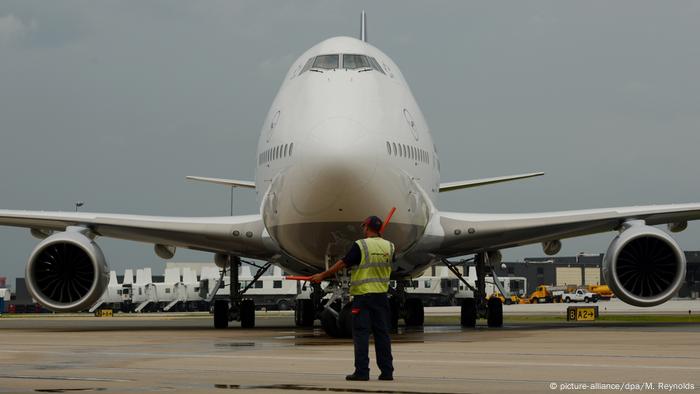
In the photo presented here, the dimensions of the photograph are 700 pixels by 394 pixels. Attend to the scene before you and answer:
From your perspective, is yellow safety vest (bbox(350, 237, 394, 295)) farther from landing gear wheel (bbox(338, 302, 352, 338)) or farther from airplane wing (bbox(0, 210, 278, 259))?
airplane wing (bbox(0, 210, 278, 259))

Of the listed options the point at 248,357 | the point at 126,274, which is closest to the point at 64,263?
the point at 248,357

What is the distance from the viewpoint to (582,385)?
8312 mm

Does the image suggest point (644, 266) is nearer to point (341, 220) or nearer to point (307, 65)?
point (341, 220)

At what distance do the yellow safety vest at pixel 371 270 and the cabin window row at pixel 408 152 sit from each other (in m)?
7.45

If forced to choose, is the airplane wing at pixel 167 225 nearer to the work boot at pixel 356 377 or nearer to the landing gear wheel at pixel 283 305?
the work boot at pixel 356 377

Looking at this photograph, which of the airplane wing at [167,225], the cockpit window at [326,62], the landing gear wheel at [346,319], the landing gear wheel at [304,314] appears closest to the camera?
the landing gear wheel at [346,319]

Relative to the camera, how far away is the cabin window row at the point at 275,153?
18045 mm

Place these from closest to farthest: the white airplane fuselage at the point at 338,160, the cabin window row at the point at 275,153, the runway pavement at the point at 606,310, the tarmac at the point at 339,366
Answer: the tarmac at the point at 339,366, the white airplane fuselage at the point at 338,160, the cabin window row at the point at 275,153, the runway pavement at the point at 606,310

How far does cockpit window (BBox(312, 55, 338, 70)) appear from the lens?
19517 mm

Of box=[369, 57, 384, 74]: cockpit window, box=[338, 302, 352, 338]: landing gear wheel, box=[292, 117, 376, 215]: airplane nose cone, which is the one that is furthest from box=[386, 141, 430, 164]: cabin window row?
box=[338, 302, 352, 338]: landing gear wheel

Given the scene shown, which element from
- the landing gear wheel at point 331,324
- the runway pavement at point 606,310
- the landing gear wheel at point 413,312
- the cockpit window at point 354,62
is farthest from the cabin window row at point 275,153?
the runway pavement at point 606,310

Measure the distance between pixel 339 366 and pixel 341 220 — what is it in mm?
6684

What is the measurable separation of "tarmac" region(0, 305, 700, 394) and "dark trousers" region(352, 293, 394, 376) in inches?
9.3

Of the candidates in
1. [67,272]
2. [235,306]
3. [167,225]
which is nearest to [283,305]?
[235,306]
